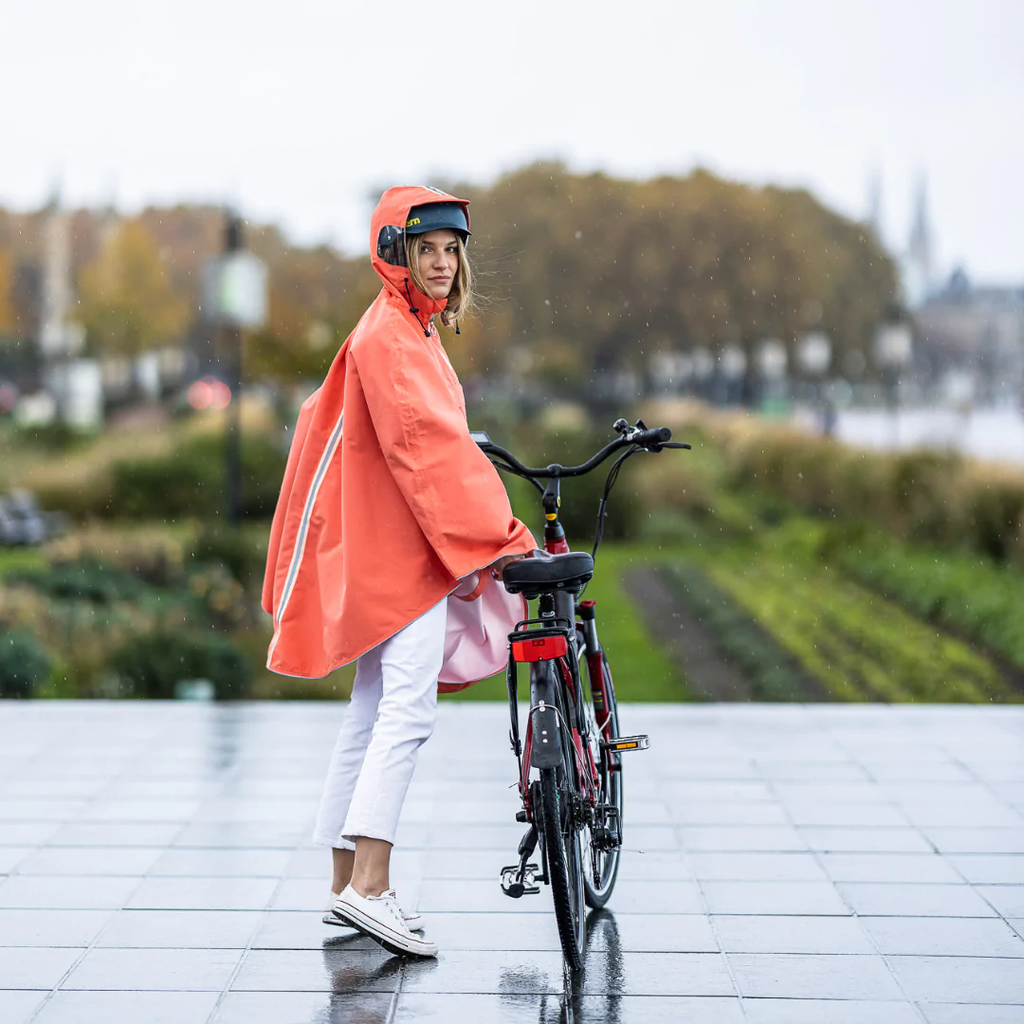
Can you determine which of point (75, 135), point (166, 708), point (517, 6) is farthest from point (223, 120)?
point (166, 708)

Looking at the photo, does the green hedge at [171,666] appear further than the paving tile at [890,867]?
Yes

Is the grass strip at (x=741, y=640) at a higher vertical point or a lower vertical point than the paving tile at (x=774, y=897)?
lower

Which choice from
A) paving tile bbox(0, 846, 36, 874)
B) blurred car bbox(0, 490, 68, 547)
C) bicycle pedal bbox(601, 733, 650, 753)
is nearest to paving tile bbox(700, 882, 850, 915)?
bicycle pedal bbox(601, 733, 650, 753)

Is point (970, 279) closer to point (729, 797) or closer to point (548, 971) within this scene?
point (729, 797)

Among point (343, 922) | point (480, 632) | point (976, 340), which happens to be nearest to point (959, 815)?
point (480, 632)

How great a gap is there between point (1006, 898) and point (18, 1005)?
2390mm

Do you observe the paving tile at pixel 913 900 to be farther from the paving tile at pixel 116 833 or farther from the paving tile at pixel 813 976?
the paving tile at pixel 116 833

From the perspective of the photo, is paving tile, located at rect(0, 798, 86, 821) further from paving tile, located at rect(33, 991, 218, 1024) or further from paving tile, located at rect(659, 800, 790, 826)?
paving tile, located at rect(659, 800, 790, 826)

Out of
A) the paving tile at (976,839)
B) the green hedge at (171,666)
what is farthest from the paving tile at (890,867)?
the green hedge at (171,666)

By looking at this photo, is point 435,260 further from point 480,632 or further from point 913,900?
point 913,900

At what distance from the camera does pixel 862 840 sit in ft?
14.3

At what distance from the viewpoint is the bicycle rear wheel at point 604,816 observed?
3.47 meters

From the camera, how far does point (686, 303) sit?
984 cm

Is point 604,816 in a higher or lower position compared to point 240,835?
higher
